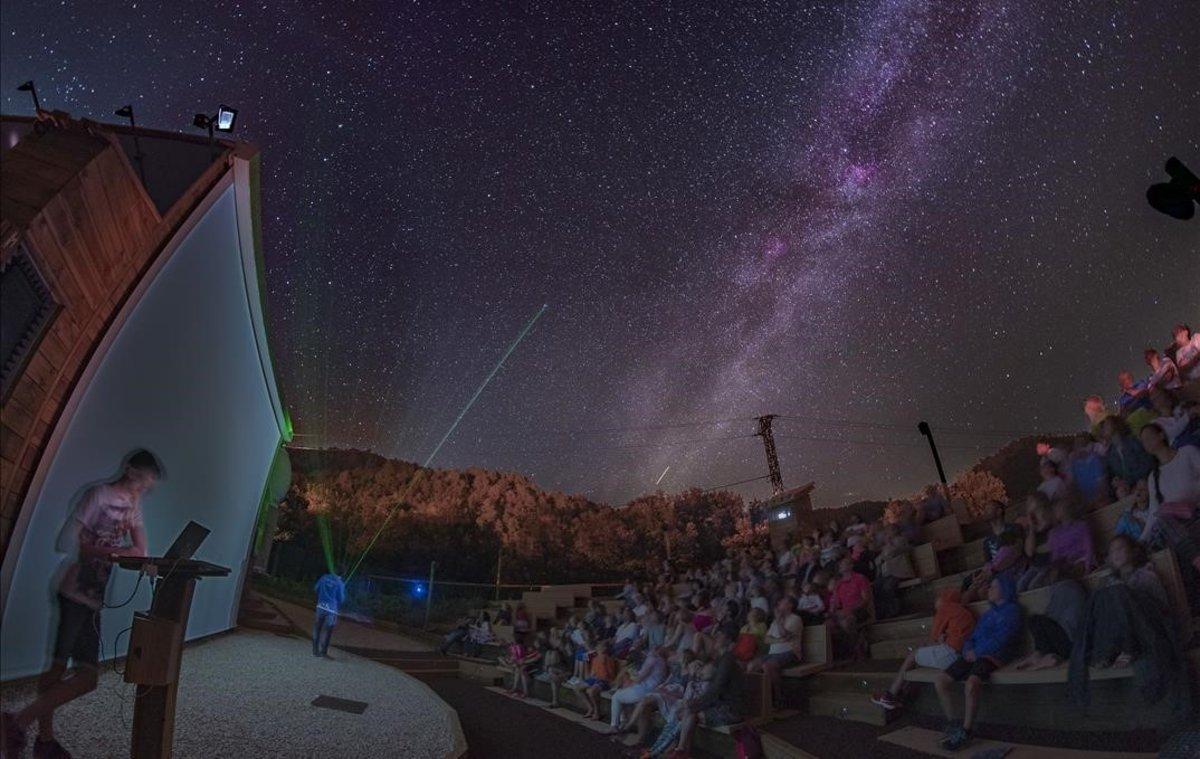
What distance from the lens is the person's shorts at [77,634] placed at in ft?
6.85

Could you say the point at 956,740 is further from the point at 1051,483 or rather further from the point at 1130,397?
the point at 1130,397

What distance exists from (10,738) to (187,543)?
2.52ft

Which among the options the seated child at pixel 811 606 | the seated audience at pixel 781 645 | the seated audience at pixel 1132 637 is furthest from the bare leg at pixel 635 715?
the seated audience at pixel 1132 637

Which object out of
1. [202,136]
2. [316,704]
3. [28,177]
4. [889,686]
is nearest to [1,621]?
[28,177]

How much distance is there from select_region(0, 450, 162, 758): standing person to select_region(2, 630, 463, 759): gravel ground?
0.15 meters

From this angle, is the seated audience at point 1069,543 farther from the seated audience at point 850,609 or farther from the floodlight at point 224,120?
the floodlight at point 224,120

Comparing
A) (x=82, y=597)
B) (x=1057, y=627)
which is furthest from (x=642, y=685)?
(x=82, y=597)

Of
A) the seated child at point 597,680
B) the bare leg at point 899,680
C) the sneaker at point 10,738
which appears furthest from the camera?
the seated child at point 597,680

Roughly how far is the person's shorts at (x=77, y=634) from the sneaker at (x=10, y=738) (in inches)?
8.6

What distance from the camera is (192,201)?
119 inches

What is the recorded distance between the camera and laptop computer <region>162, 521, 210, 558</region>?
2424 millimetres

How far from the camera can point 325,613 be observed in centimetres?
788

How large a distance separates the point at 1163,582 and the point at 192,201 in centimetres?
568

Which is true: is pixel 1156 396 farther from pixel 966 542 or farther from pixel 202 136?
pixel 202 136
